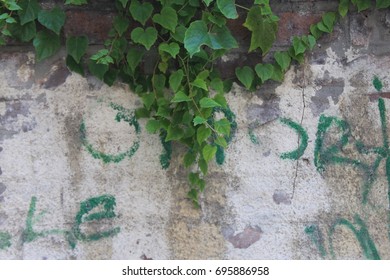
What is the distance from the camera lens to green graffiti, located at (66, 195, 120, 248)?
1933 millimetres

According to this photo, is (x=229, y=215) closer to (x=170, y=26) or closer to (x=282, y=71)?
(x=282, y=71)

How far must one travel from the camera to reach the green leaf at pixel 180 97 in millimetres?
1742

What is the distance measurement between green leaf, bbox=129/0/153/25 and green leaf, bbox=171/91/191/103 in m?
0.27

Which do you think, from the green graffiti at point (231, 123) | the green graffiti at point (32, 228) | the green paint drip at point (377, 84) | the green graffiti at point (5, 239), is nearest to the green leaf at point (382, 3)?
the green paint drip at point (377, 84)

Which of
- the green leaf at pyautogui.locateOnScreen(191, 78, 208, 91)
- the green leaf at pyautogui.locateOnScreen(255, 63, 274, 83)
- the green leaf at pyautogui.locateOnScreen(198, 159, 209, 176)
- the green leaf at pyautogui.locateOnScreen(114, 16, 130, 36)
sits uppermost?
the green leaf at pyautogui.locateOnScreen(114, 16, 130, 36)

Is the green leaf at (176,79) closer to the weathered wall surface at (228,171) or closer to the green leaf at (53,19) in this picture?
the weathered wall surface at (228,171)

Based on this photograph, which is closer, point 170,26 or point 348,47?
point 170,26

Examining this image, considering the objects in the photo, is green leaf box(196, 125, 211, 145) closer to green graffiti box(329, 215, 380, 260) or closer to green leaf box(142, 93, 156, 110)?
green leaf box(142, 93, 156, 110)

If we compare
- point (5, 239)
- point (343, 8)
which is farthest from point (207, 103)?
point (5, 239)

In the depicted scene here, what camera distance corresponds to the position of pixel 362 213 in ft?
6.42

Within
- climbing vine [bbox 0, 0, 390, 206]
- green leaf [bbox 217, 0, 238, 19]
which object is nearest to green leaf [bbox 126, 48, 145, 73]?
climbing vine [bbox 0, 0, 390, 206]

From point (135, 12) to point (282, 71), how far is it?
0.56 metres

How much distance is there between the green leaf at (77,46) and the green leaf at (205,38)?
0.37 m

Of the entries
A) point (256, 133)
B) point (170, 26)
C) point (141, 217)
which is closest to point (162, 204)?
point (141, 217)
